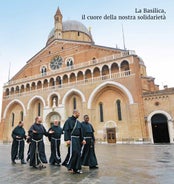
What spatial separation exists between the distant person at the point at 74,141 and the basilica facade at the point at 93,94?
16.4m

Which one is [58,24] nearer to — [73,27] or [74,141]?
[73,27]

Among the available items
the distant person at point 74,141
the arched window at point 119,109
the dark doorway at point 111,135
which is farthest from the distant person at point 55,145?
the dark doorway at point 111,135

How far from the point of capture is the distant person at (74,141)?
487 centimetres

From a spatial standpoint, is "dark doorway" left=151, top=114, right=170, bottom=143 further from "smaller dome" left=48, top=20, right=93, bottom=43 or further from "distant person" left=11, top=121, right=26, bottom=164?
"smaller dome" left=48, top=20, right=93, bottom=43

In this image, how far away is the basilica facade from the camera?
2069 cm

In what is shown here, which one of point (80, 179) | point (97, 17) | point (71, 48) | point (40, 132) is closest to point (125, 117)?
point (97, 17)

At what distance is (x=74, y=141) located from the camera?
510 cm

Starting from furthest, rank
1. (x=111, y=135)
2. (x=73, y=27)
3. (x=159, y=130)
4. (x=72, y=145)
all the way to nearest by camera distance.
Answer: (x=73, y=27), (x=111, y=135), (x=159, y=130), (x=72, y=145)

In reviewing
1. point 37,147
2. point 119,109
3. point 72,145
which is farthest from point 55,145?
point 119,109

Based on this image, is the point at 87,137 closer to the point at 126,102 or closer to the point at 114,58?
the point at 126,102

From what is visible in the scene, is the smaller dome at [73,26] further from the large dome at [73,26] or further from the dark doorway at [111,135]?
the dark doorway at [111,135]

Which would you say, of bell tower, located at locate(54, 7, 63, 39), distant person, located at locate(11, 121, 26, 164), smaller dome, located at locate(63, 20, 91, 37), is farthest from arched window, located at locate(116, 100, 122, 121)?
smaller dome, located at locate(63, 20, 91, 37)

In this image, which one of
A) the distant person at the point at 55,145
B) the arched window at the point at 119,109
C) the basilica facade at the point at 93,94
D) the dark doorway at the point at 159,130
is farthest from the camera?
the arched window at the point at 119,109

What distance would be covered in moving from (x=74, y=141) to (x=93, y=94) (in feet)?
61.4
